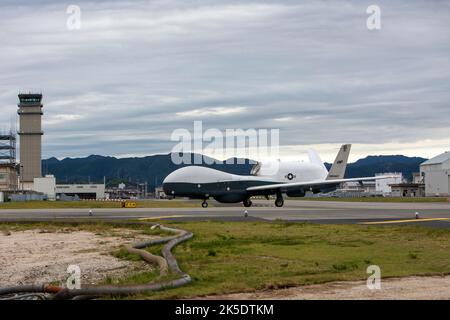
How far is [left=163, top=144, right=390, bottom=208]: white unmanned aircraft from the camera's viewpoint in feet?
208

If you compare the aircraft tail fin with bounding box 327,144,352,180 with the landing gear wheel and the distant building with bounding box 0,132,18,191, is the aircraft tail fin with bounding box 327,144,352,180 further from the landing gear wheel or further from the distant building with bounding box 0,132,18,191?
the distant building with bounding box 0,132,18,191

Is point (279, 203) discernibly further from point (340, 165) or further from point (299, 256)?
point (299, 256)

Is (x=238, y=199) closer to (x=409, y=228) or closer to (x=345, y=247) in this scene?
(x=409, y=228)

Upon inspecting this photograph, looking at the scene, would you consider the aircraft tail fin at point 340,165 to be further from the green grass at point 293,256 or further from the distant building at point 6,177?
the distant building at point 6,177

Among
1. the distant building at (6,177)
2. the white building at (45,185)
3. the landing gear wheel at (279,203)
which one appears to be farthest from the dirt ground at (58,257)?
the white building at (45,185)

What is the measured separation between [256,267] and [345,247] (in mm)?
5720

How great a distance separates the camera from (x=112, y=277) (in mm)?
16453

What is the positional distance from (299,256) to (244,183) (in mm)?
45394

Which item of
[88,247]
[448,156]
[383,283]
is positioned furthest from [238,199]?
[448,156]

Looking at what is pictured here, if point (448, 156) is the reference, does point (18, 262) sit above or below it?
below

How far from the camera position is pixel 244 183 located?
64.4m

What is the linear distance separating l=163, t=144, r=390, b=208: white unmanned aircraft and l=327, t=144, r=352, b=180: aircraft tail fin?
9.02 feet
